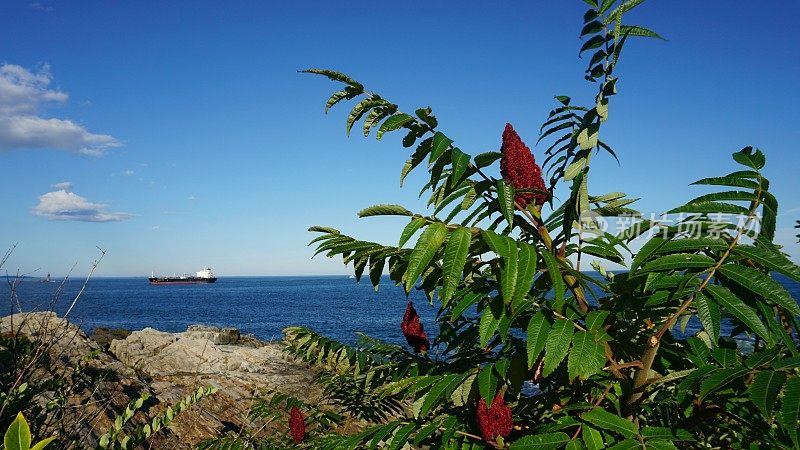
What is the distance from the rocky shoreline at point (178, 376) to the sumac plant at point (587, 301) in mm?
5661

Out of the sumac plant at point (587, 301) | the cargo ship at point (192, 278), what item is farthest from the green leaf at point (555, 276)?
the cargo ship at point (192, 278)

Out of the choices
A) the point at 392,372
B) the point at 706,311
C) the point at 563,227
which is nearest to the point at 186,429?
the point at 392,372

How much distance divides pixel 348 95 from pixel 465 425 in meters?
2.00

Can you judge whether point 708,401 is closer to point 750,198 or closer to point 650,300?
point 650,300

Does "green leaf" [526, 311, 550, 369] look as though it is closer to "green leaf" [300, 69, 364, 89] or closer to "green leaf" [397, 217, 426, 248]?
"green leaf" [397, 217, 426, 248]

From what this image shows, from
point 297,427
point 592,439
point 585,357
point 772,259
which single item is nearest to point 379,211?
point 585,357

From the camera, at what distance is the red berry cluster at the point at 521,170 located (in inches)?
110

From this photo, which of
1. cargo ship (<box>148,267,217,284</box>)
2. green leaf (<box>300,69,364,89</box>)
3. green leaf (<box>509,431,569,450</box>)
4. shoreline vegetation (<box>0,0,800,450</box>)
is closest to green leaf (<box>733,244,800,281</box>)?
shoreline vegetation (<box>0,0,800,450</box>)

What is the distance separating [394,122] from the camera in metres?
2.76

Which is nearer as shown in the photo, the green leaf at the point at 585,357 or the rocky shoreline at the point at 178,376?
the green leaf at the point at 585,357

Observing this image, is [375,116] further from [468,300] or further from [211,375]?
[211,375]

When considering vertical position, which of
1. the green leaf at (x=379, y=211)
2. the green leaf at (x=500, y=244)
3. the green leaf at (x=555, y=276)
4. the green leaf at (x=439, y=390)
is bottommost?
the green leaf at (x=439, y=390)

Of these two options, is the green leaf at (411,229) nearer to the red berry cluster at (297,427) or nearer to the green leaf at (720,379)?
the green leaf at (720,379)

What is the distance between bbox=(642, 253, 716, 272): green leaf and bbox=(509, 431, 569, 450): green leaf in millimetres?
803
